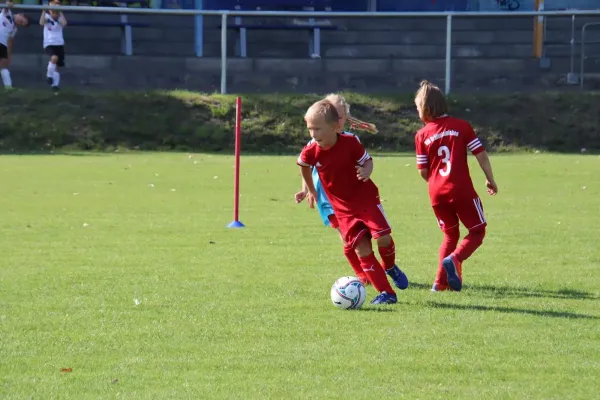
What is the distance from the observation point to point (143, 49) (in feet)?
85.6

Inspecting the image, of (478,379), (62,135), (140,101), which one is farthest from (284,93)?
(478,379)

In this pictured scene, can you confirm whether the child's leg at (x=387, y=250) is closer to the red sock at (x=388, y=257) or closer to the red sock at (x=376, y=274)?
the red sock at (x=388, y=257)

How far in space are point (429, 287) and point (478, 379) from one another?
297 cm

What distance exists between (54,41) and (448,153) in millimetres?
17044

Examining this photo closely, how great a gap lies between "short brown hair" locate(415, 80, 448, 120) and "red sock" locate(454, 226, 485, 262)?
2.98 ft

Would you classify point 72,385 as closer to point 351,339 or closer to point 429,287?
point 351,339

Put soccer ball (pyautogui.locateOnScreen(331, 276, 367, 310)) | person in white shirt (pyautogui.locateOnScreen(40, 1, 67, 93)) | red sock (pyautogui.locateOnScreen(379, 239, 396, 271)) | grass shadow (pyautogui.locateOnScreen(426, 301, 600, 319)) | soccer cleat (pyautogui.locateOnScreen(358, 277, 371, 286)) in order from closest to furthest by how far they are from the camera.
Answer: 1. grass shadow (pyautogui.locateOnScreen(426, 301, 600, 319))
2. soccer ball (pyautogui.locateOnScreen(331, 276, 367, 310))
3. red sock (pyautogui.locateOnScreen(379, 239, 396, 271))
4. soccer cleat (pyautogui.locateOnScreen(358, 277, 371, 286))
5. person in white shirt (pyautogui.locateOnScreen(40, 1, 67, 93))

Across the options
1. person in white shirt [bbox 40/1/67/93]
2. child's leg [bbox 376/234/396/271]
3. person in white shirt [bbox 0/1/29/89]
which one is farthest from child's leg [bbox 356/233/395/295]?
person in white shirt [bbox 0/1/29/89]

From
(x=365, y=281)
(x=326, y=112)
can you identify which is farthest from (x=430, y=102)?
(x=365, y=281)

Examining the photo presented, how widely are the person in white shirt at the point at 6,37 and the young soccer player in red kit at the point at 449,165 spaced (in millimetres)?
17217

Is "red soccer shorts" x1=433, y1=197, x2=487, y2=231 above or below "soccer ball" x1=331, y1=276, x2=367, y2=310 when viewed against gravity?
above

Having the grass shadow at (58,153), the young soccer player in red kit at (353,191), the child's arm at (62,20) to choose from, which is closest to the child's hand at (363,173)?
the young soccer player in red kit at (353,191)

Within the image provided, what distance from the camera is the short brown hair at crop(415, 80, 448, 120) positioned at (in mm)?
8594

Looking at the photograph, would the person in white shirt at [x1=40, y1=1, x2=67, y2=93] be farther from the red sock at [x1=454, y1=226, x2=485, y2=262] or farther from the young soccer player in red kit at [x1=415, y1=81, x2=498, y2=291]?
the red sock at [x1=454, y1=226, x2=485, y2=262]
